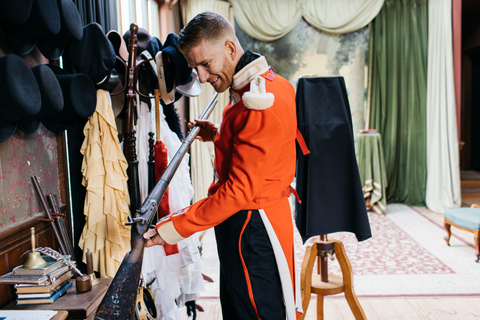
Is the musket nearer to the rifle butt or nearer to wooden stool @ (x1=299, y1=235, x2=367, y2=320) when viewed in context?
the rifle butt

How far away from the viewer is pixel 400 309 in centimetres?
231

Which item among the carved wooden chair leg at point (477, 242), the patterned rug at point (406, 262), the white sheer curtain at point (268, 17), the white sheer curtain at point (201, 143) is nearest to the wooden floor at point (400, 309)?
the patterned rug at point (406, 262)

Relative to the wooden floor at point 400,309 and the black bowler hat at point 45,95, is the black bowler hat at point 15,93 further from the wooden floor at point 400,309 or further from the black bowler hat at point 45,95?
the wooden floor at point 400,309

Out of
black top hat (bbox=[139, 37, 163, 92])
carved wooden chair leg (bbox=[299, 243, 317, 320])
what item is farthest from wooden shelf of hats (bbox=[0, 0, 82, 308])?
carved wooden chair leg (bbox=[299, 243, 317, 320])

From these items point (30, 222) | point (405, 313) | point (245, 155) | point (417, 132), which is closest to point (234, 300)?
point (245, 155)

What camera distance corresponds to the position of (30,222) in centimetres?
142

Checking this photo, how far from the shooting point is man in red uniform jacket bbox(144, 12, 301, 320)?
1.05m

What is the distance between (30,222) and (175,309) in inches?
35.6

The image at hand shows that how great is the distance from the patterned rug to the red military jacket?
167 centimetres

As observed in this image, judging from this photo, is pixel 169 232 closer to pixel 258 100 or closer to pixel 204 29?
pixel 258 100

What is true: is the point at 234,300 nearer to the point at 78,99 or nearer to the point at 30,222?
the point at 30,222

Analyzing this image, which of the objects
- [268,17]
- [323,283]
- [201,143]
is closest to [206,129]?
[323,283]

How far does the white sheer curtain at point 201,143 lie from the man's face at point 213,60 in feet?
10.6

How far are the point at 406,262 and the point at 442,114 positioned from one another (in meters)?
2.47
